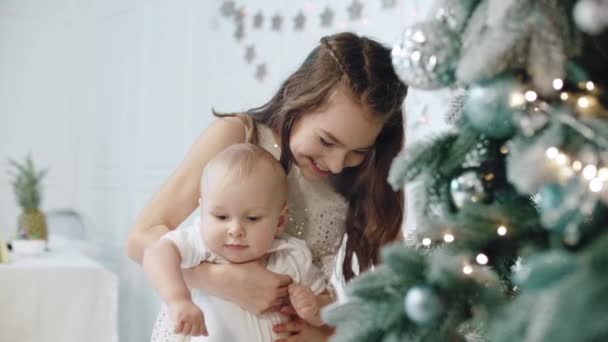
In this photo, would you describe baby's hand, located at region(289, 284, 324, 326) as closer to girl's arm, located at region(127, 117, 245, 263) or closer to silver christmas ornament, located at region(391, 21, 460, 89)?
girl's arm, located at region(127, 117, 245, 263)

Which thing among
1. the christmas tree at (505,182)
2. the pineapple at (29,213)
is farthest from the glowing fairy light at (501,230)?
the pineapple at (29,213)

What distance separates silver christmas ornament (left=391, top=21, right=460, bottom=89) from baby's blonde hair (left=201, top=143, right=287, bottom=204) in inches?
20.4

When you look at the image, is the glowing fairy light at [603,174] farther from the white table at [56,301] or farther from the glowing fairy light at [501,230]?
the white table at [56,301]

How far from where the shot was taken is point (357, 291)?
67 cm

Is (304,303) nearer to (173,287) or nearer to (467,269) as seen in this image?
(173,287)

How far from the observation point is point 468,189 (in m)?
0.70

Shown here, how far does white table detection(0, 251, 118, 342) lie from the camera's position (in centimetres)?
214

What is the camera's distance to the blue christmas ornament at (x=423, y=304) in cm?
60

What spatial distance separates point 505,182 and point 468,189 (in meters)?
0.06

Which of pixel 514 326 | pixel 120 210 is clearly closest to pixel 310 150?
pixel 514 326

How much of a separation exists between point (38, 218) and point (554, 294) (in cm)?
245

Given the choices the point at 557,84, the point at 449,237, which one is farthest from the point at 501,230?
the point at 557,84

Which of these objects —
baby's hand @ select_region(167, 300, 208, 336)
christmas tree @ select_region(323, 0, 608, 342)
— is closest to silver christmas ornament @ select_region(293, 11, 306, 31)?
baby's hand @ select_region(167, 300, 208, 336)

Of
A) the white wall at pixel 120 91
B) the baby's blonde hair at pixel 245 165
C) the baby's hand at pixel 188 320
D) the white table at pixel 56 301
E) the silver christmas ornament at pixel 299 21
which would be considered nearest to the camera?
the baby's hand at pixel 188 320
